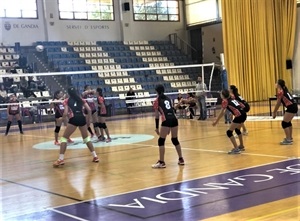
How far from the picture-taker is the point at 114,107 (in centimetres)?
2369

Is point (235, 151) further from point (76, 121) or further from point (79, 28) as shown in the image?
point (79, 28)

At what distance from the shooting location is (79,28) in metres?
28.1

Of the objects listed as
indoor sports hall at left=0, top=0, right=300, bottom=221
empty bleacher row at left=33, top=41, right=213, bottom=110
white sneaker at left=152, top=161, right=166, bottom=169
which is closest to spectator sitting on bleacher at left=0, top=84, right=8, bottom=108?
indoor sports hall at left=0, top=0, right=300, bottom=221

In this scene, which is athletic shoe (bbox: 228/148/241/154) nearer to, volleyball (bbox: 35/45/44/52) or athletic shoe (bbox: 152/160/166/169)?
athletic shoe (bbox: 152/160/166/169)

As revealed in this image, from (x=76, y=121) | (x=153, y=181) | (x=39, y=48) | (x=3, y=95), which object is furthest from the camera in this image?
(x=39, y=48)

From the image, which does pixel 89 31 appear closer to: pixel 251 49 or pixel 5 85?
pixel 5 85

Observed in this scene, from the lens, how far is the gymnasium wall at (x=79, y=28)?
2569cm

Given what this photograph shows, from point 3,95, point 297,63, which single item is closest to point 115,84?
point 3,95

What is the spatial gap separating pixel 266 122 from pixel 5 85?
12.9 meters

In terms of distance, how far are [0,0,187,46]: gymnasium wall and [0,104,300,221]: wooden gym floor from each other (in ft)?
48.6

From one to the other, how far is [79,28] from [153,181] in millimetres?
22291

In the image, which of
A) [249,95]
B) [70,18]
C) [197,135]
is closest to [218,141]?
[197,135]

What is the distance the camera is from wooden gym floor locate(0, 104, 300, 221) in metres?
5.27

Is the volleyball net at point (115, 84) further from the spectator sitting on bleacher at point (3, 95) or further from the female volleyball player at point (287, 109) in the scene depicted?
the female volleyball player at point (287, 109)
